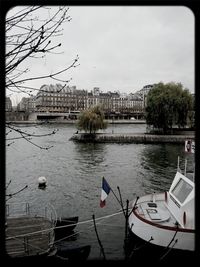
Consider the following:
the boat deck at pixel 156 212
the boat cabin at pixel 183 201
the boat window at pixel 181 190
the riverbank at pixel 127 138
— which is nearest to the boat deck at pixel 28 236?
the boat deck at pixel 156 212

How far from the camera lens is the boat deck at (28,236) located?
6.82 meters

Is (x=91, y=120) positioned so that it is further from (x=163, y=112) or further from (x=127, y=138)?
(x=163, y=112)

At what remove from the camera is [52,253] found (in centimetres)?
755

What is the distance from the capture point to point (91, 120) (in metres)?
42.3

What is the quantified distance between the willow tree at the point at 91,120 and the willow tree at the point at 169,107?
22.6 feet

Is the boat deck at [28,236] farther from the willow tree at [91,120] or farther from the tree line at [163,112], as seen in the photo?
the tree line at [163,112]

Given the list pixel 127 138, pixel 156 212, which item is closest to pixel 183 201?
pixel 156 212

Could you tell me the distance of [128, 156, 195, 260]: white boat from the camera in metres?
7.70

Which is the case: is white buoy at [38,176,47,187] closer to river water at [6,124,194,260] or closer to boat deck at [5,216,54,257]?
river water at [6,124,194,260]

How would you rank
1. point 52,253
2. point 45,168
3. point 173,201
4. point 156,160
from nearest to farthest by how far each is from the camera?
point 52,253
point 173,201
point 45,168
point 156,160

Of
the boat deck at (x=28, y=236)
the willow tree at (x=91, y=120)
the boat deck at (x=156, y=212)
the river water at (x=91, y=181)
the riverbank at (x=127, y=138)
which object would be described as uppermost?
the willow tree at (x=91, y=120)
